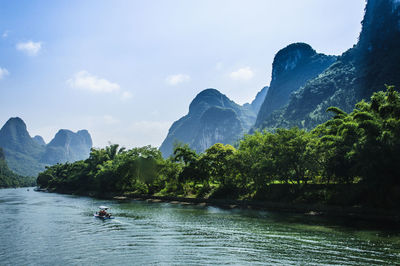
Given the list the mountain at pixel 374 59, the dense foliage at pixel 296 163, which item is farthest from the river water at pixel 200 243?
the mountain at pixel 374 59

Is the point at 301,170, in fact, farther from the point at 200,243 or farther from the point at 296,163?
the point at 200,243

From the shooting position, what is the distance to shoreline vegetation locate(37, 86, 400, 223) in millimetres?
32469

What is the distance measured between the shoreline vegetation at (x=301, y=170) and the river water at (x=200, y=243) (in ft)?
22.0

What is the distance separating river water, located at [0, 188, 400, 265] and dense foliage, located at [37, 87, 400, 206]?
7859 mm

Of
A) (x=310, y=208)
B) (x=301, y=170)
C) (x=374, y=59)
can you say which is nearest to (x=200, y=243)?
(x=310, y=208)

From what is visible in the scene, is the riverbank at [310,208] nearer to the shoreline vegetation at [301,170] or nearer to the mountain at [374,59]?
the shoreline vegetation at [301,170]

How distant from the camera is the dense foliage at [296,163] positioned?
3225 centimetres

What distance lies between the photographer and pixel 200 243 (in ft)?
79.5

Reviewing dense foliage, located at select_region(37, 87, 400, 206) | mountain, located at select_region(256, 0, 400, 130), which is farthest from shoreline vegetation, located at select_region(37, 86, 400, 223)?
mountain, located at select_region(256, 0, 400, 130)

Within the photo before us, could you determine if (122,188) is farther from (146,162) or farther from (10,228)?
(10,228)

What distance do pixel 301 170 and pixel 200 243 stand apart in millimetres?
29206

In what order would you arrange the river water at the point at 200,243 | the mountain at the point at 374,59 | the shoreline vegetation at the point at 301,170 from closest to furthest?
the river water at the point at 200,243 < the shoreline vegetation at the point at 301,170 < the mountain at the point at 374,59

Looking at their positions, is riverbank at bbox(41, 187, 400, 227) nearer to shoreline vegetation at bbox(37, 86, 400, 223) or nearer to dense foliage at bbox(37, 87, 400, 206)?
shoreline vegetation at bbox(37, 86, 400, 223)

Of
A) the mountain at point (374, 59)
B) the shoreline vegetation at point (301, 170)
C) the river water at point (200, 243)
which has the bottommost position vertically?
the river water at point (200, 243)
